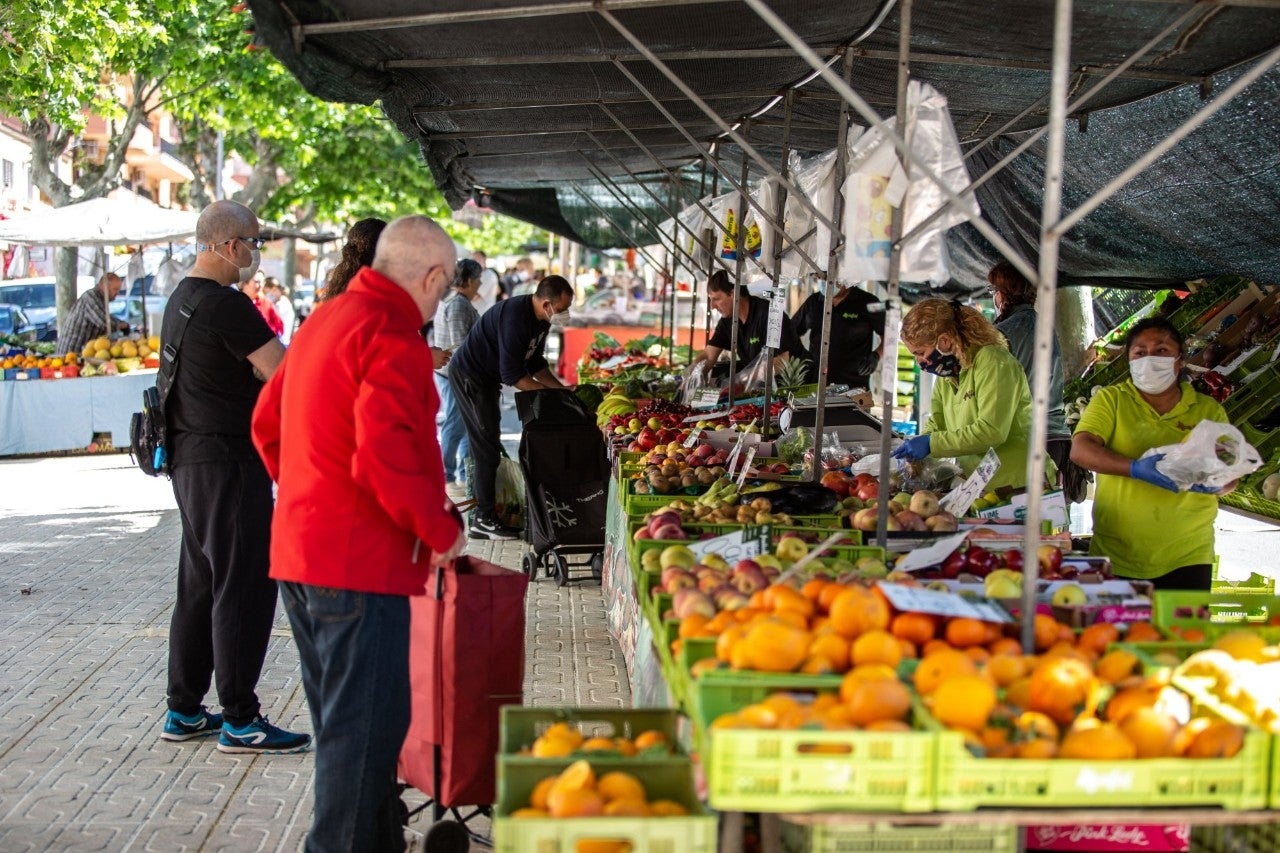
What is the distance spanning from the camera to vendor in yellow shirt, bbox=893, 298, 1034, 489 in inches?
222

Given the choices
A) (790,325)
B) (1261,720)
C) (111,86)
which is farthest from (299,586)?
(111,86)

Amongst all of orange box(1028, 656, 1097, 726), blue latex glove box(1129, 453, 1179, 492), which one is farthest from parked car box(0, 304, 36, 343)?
orange box(1028, 656, 1097, 726)

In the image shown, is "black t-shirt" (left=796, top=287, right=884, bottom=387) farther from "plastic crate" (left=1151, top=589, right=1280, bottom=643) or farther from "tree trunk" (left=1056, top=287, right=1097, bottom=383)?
"plastic crate" (left=1151, top=589, right=1280, bottom=643)

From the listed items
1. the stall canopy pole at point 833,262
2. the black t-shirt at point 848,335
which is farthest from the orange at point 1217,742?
the black t-shirt at point 848,335

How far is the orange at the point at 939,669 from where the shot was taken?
9.18 feet

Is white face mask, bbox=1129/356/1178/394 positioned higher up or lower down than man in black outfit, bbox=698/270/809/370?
lower down

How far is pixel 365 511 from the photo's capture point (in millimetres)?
3441

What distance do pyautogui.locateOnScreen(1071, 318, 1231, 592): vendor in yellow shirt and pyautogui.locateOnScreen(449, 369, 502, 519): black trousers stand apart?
5.34m

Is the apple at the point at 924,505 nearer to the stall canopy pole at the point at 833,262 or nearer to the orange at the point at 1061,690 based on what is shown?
the stall canopy pole at the point at 833,262

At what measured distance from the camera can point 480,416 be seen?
31.1 feet

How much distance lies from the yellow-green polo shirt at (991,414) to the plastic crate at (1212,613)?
1.55 m

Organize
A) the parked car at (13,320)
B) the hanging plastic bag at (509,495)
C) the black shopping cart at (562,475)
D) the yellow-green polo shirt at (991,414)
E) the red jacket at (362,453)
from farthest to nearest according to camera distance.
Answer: the parked car at (13,320) → the hanging plastic bag at (509,495) → the black shopping cart at (562,475) → the yellow-green polo shirt at (991,414) → the red jacket at (362,453)

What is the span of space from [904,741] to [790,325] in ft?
27.7

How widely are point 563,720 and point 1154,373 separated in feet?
9.20
